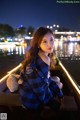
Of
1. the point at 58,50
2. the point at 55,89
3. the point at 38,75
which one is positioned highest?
the point at 38,75

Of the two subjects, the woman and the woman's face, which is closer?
the woman

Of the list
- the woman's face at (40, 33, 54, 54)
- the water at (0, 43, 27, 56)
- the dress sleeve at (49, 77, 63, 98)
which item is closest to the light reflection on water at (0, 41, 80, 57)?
the water at (0, 43, 27, 56)

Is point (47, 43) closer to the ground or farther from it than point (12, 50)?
farther from it

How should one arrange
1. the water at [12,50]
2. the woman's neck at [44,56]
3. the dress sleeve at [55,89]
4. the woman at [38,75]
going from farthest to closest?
the water at [12,50], the dress sleeve at [55,89], the woman's neck at [44,56], the woman at [38,75]

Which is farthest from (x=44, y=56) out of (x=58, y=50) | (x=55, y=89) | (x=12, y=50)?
(x=12, y=50)

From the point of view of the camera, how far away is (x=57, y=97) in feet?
10.2

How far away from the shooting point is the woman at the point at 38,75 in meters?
2.79

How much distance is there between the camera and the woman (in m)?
2.79

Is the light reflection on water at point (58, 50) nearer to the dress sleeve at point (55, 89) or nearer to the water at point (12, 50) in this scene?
the water at point (12, 50)

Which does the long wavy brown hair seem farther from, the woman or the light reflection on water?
the light reflection on water

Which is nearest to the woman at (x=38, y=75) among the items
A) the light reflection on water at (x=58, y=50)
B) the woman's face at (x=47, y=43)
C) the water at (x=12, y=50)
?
the woman's face at (x=47, y=43)

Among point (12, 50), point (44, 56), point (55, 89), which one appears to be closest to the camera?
point (44, 56)

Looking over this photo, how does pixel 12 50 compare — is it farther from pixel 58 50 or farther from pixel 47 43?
pixel 47 43

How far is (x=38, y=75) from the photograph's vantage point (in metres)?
2.79
